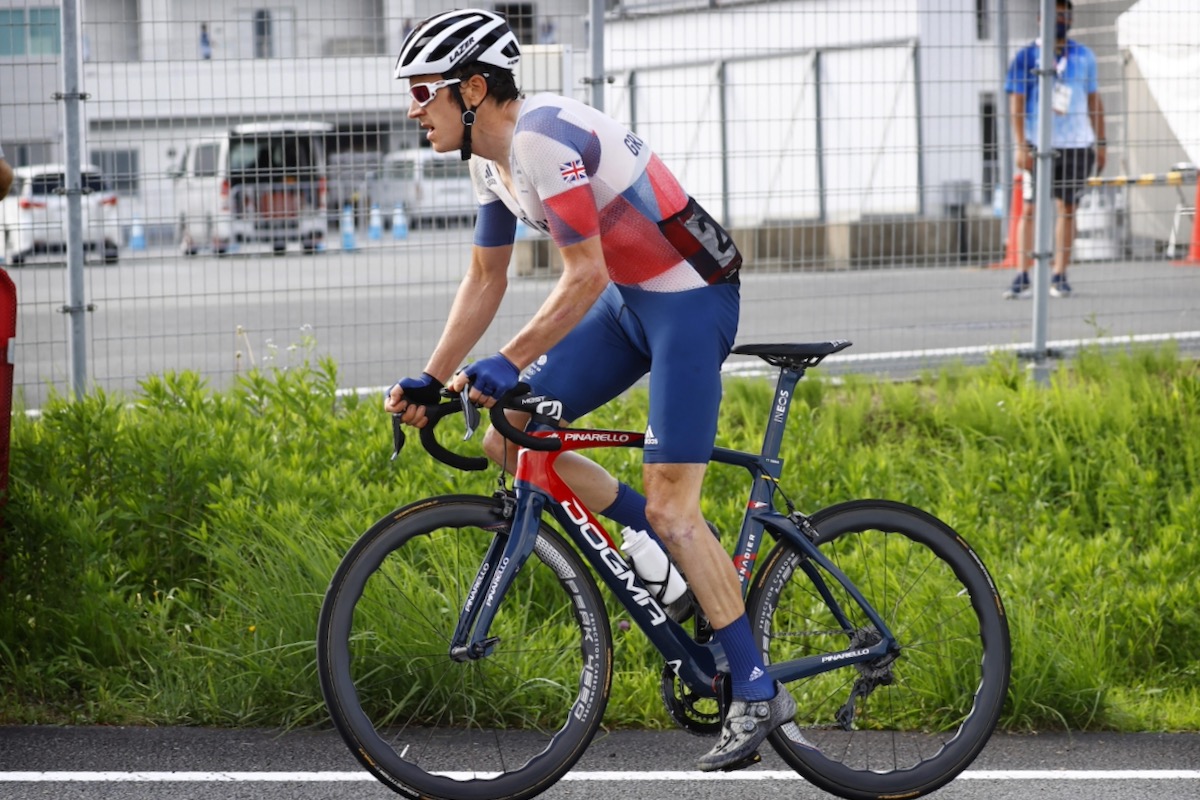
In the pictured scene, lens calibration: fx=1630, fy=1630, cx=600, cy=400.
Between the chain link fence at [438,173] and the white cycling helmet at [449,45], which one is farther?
the chain link fence at [438,173]

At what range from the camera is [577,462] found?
427cm

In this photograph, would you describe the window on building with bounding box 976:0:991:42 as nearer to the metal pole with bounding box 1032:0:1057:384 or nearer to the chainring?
the metal pole with bounding box 1032:0:1057:384

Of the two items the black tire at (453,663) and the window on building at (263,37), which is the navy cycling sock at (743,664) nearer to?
the black tire at (453,663)

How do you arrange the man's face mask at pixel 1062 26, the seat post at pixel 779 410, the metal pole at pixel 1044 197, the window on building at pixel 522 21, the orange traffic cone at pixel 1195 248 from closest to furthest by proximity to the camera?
the seat post at pixel 779 410 → the window on building at pixel 522 21 → the metal pole at pixel 1044 197 → the orange traffic cone at pixel 1195 248 → the man's face mask at pixel 1062 26

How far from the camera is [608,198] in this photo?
4039 millimetres

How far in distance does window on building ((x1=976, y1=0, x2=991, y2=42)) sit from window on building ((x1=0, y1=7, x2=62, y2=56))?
4371mm

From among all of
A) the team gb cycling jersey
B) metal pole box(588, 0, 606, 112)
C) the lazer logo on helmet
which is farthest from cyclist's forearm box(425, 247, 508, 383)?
metal pole box(588, 0, 606, 112)

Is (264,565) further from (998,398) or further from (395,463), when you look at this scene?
(998,398)

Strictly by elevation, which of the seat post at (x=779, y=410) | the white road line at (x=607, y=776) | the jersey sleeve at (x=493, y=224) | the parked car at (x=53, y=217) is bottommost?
the white road line at (x=607, y=776)

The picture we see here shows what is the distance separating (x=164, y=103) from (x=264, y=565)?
2.77 metres

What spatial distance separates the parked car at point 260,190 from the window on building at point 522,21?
3.51 ft

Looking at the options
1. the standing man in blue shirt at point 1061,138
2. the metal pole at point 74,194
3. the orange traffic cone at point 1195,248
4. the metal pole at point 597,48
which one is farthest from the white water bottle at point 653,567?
the orange traffic cone at point 1195,248

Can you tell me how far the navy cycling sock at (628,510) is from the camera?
14.1ft

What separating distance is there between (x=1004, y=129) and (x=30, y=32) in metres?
4.82
